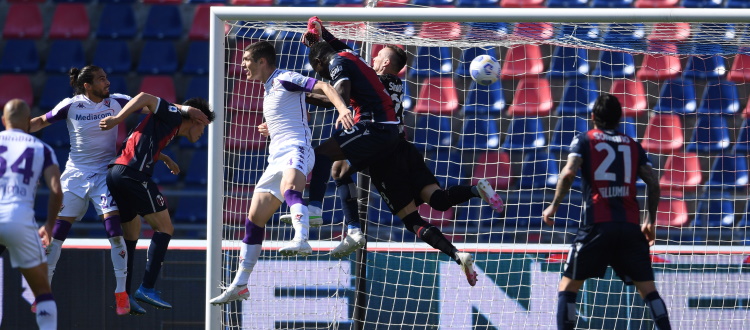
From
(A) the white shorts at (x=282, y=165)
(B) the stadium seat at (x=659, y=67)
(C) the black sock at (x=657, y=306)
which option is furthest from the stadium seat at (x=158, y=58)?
(C) the black sock at (x=657, y=306)

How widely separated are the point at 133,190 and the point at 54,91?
12.1 feet

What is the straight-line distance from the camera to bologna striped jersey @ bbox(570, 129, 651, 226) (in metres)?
5.51

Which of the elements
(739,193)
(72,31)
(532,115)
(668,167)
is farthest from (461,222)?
(72,31)

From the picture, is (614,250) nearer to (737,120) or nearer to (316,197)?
(316,197)

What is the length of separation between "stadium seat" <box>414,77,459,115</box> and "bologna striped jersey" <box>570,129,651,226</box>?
3.59m

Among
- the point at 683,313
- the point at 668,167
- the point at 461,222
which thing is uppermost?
the point at 668,167

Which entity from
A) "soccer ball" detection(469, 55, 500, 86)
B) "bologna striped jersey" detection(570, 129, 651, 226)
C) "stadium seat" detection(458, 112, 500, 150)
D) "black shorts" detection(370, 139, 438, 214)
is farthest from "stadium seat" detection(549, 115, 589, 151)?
"bologna striped jersey" detection(570, 129, 651, 226)

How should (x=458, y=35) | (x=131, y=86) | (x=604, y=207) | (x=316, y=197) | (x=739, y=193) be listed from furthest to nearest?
1. (x=131, y=86)
2. (x=739, y=193)
3. (x=458, y=35)
4. (x=316, y=197)
5. (x=604, y=207)

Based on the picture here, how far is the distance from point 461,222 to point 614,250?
326cm

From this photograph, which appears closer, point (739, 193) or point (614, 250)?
point (614, 250)

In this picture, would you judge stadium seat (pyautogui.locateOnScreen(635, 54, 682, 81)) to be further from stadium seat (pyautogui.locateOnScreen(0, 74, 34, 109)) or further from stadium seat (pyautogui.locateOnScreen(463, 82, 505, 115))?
stadium seat (pyautogui.locateOnScreen(0, 74, 34, 109))

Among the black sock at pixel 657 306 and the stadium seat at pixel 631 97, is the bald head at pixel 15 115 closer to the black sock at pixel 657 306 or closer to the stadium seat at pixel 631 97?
the black sock at pixel 657 306

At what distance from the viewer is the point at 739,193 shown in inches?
341

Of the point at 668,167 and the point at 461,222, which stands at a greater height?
the point at 668,167
